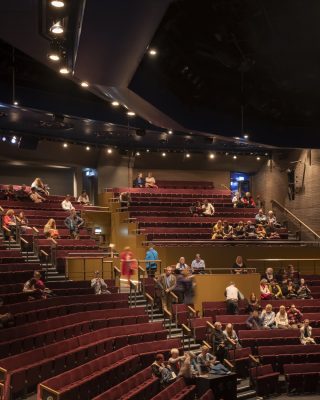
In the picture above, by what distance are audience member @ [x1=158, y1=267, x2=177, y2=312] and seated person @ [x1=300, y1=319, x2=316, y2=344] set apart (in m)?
2.66

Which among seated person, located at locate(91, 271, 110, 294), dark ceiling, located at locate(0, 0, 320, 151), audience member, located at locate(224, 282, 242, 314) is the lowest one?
audience member, located at locate(224, 282, 242, 314)

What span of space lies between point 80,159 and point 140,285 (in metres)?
8.64

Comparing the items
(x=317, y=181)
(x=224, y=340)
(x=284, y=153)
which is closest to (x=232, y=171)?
(x=284, y=153)

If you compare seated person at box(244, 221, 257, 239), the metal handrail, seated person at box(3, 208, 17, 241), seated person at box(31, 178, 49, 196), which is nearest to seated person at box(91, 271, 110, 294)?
seated person at box(3, 208, 17, 241)

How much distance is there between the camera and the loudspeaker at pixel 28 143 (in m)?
18.6

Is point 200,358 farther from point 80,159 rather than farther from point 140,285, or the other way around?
point 80,159

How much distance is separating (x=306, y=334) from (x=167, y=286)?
289 centimetres

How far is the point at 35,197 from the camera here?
54.6 feet

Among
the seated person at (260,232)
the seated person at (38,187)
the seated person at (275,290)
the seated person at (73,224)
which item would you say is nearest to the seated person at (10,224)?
the seated person at (73,224)

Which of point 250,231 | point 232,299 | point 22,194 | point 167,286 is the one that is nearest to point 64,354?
point 167,286

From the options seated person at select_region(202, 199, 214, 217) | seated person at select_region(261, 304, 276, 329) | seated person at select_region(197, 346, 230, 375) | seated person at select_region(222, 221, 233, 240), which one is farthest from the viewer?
seated person at select_region(202, 199, 214, 217)

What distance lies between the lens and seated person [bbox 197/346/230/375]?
31.9 ft

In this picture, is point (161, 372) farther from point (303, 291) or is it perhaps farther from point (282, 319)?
point (303, 291)

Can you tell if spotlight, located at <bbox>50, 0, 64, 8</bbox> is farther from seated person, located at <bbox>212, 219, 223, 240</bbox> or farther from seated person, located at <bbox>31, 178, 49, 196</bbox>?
seated person, located at <bbox>31, 178, 49, 196</bbox>
